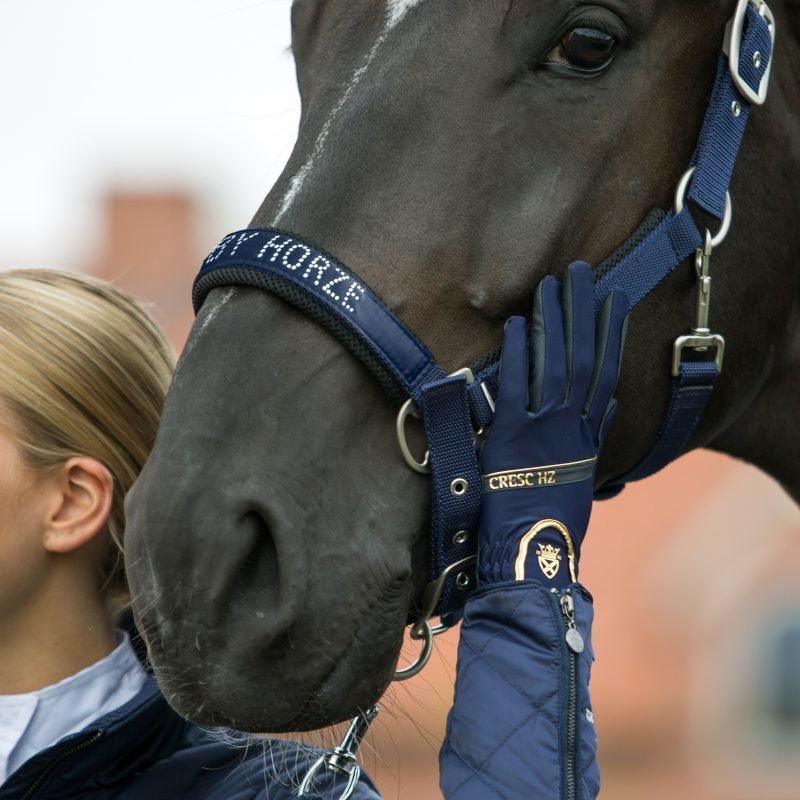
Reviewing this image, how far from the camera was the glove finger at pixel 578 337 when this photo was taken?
80.5 inches

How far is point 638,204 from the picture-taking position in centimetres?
Answer: 218

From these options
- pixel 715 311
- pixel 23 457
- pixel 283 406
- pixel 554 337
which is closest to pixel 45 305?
pixel 23 457

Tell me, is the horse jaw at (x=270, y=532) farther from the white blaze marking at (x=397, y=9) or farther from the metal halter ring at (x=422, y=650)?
the white blaze marking at (x=397, y=9)

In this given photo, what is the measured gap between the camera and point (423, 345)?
78.4 inches

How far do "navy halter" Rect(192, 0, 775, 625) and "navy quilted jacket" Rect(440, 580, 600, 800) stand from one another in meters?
0.11

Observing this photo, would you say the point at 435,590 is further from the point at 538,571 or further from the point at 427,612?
the point at 538,571

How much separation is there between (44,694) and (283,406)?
0.88 meters

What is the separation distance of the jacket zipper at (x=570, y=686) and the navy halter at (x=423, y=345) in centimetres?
17

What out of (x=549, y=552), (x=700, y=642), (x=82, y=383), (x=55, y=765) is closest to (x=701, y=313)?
(x=549, y=552)

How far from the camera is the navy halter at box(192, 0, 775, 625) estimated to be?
→ 1941 mm

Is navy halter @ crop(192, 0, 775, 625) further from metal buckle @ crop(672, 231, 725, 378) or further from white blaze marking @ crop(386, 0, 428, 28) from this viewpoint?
white blaze marking @ crop(386, 0, 428, 28)

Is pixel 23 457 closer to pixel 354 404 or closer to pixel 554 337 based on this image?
pixel 354 404

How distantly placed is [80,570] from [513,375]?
1.04 metres

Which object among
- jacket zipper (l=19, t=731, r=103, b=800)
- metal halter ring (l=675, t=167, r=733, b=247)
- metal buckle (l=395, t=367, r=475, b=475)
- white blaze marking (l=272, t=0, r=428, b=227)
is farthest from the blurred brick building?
white blaze marking (l=272, t=0, r=428, b=227)
